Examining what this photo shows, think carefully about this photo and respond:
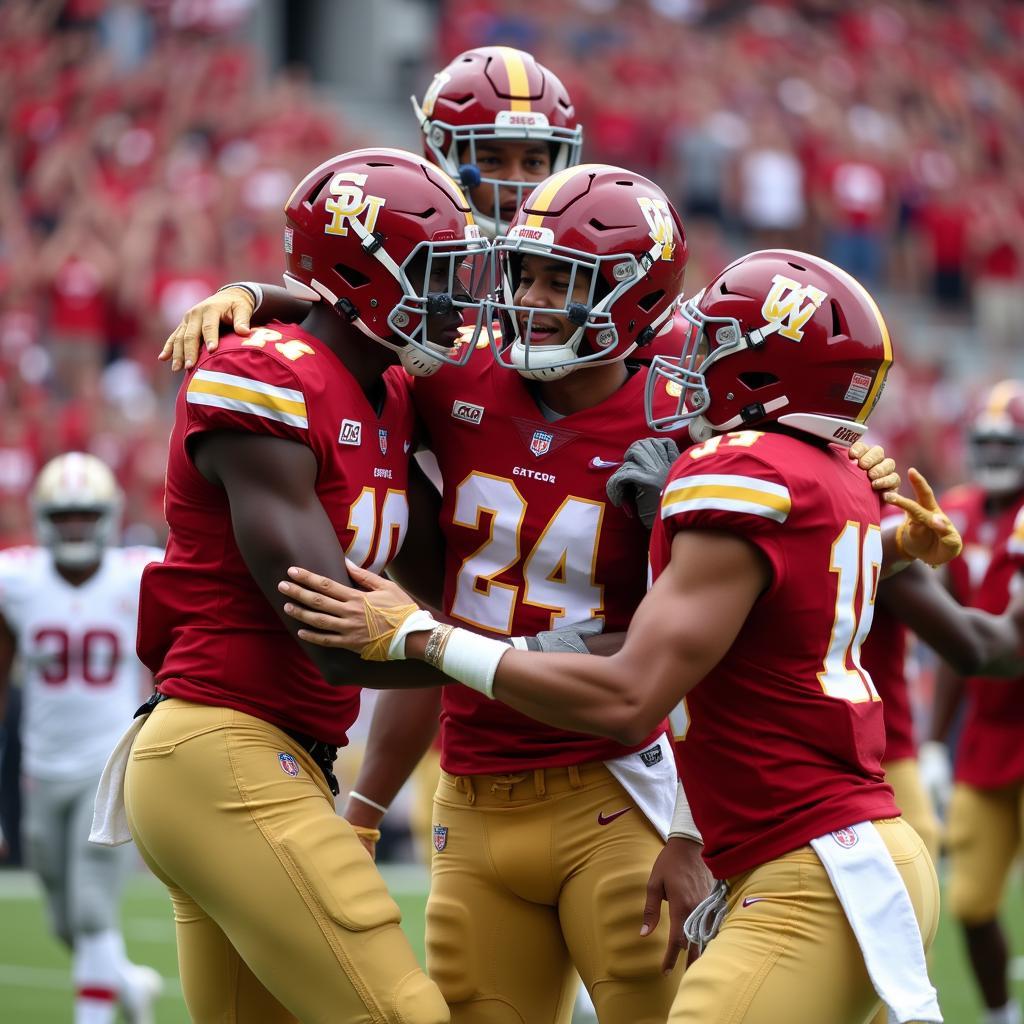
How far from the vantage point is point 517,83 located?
4766 mm

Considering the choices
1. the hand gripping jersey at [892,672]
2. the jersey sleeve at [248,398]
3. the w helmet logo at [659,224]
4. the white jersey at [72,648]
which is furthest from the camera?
the white jersey at [72,648]

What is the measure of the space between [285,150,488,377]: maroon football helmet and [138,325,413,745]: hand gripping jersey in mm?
133

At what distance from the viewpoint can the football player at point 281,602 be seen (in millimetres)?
3398

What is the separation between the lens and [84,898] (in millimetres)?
6320

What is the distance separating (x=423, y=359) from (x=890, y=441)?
407 inches

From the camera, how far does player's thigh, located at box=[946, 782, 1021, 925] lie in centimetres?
635

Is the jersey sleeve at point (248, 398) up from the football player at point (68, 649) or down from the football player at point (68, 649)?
up

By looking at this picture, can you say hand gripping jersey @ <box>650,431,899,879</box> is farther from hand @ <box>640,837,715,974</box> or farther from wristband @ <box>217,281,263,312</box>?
wristband @ <box>217,281,263,312</box>

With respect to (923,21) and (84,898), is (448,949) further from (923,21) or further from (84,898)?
(923,21)

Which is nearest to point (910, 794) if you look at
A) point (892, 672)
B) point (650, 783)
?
point (892, 672)

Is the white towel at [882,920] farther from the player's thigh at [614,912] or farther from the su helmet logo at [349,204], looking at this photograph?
the su helmet logo at [349,204]

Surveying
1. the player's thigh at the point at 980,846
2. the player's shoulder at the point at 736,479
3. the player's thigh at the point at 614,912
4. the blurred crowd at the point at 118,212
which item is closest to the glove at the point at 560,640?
the player's thigh at the point at 614,912

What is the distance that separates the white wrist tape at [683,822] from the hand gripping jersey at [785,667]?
21 cm

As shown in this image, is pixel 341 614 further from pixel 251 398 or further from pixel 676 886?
pixel 676 886
